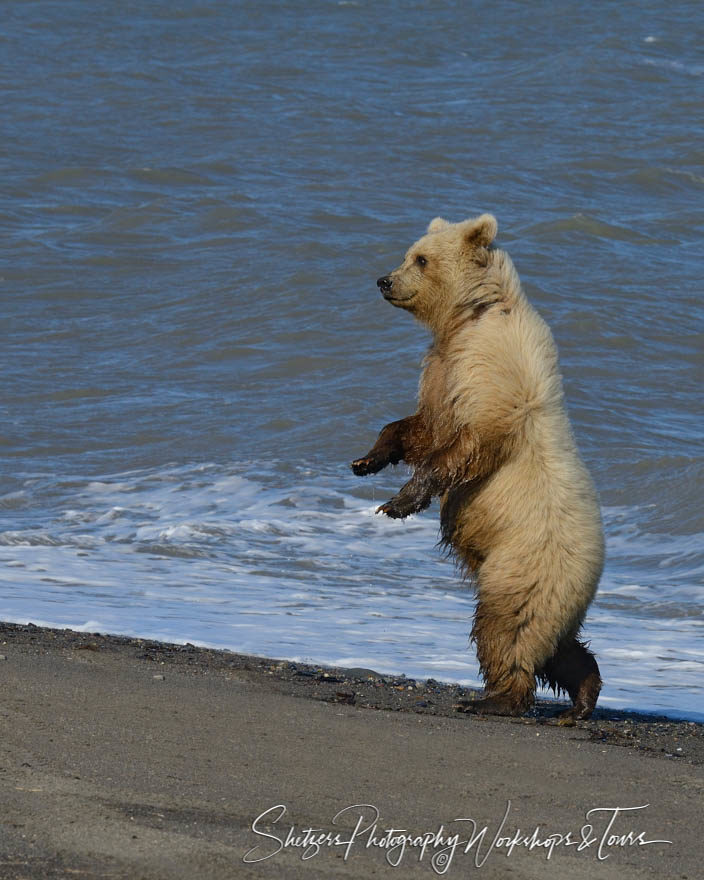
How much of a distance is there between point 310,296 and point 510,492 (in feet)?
34.9

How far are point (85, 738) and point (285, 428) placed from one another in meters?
7.97

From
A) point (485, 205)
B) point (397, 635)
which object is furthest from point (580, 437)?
point (485, 205)

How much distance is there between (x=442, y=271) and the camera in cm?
595

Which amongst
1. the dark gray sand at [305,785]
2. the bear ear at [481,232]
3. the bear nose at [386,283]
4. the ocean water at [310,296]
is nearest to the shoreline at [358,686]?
the dark gray sand at [305,785]

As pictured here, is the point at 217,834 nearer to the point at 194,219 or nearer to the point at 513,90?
the point at 194,219

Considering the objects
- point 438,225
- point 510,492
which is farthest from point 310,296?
point 510,492

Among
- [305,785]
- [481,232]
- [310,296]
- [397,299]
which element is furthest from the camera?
[310,296]

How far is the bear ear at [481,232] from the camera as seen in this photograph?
5.86m

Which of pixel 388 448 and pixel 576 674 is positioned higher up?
pixel 388 448

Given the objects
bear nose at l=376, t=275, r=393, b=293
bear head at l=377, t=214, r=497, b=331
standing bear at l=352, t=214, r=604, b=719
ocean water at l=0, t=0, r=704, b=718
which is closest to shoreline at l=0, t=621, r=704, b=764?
standing bear at l=352, t=214, r=604, b=719

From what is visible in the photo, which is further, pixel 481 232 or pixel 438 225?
pixel 438 225

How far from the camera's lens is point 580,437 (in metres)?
12.0

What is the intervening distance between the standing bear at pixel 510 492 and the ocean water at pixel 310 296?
1.23 meters

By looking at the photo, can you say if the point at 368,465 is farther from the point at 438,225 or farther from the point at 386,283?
the point at 438,225
